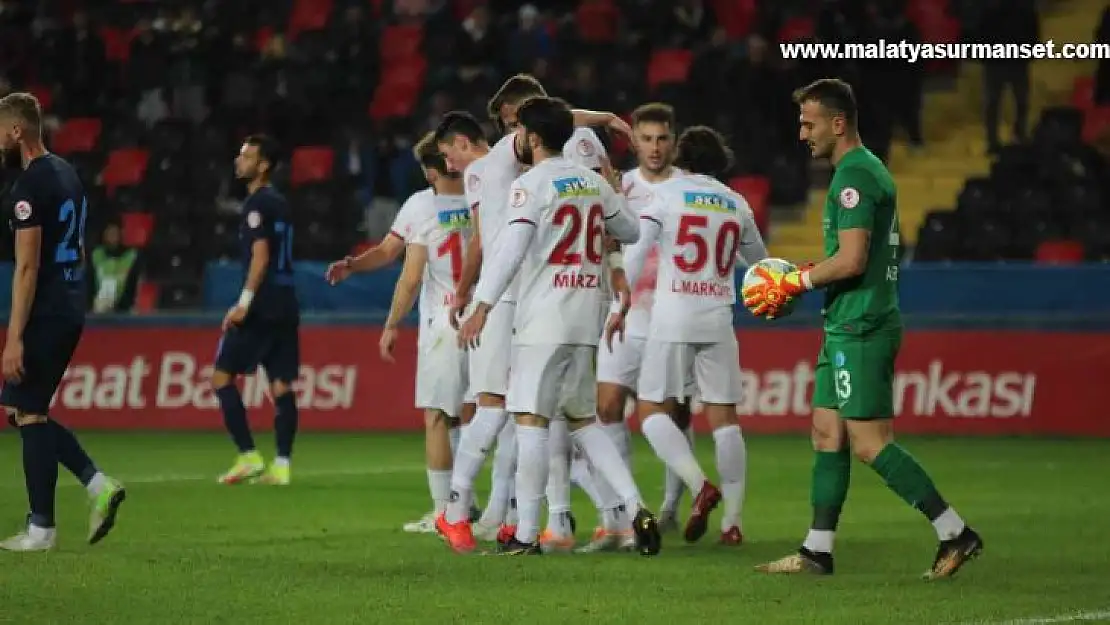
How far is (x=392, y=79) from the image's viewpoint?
2602 centimetres

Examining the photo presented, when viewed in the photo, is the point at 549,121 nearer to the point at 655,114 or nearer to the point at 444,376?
the point at 655,114

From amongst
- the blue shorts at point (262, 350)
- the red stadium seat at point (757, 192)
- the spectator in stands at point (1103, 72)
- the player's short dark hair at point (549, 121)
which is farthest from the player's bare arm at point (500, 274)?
the spectator in stands at point (1103, 72)

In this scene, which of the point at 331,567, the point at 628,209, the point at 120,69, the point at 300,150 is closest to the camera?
the point at 331,567

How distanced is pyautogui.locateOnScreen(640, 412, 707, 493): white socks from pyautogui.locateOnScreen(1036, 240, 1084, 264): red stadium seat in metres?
9.84

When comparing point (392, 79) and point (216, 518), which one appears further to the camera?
point (392, 79)

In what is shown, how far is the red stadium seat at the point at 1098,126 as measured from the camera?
22202 mm

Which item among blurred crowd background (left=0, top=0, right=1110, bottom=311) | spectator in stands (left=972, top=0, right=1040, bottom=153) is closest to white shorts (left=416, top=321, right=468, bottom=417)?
blurred crowd background (left=0, top=0, right=1110, bottom=311)

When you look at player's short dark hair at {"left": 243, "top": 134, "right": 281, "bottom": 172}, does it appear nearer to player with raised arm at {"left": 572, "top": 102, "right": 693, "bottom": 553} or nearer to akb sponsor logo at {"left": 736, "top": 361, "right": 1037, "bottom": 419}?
player with raised arm at {"left": 572, "top": 102, "right": 693, "bottom": 553}

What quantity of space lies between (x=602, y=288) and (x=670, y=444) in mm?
1178

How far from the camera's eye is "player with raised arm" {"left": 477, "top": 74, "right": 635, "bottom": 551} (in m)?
10.2

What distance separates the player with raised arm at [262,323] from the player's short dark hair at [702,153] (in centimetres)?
413

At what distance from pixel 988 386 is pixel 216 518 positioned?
337 inches

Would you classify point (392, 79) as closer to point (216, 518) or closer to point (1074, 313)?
point (1074, 313)

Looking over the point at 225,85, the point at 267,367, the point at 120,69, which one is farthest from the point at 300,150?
the point at 267,367
